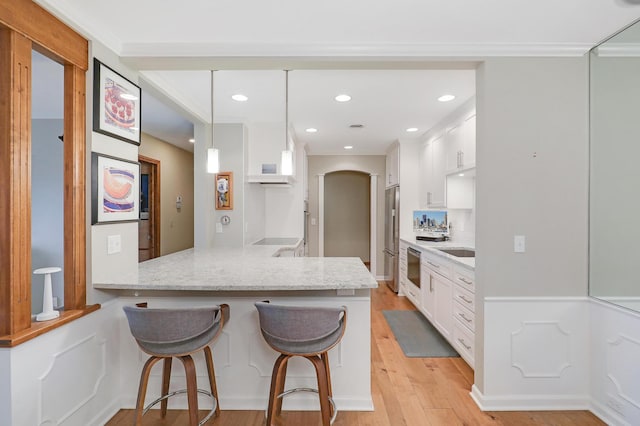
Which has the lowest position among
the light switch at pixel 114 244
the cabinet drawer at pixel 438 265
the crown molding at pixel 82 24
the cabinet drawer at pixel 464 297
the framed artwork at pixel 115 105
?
the cabinet drawer at pixel 464 297

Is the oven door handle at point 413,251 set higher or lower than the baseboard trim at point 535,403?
higher

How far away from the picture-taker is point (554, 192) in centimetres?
218

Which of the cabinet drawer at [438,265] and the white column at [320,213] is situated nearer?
the cabinet drawer at [438,265]

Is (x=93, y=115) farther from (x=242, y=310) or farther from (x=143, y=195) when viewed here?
(x=143, y=195)

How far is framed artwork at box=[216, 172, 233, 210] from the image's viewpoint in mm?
3748

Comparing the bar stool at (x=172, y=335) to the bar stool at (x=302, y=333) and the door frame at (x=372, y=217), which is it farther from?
the door frame at (x=372, y=217)

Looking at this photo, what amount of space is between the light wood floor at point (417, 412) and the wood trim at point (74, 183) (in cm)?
95

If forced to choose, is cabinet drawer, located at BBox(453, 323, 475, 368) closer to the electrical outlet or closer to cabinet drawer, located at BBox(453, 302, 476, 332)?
cabinet drawer, located at BBox(453, 302, 476, 332)

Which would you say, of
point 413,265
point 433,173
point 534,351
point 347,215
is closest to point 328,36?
point 534,351

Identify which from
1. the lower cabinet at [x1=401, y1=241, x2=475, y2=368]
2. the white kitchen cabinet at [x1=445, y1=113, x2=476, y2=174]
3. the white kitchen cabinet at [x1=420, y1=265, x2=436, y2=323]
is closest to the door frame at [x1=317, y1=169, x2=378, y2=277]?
the lower cabinet at [x1=401, y1=241, x2=475, y2=368]

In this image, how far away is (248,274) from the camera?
7.07 feet

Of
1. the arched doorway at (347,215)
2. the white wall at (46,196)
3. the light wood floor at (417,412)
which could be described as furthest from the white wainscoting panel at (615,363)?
the arched doorway at (347,215)

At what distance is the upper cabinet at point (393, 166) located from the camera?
17.1 feet

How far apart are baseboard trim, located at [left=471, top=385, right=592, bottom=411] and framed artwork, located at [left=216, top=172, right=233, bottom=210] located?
2964 mm
